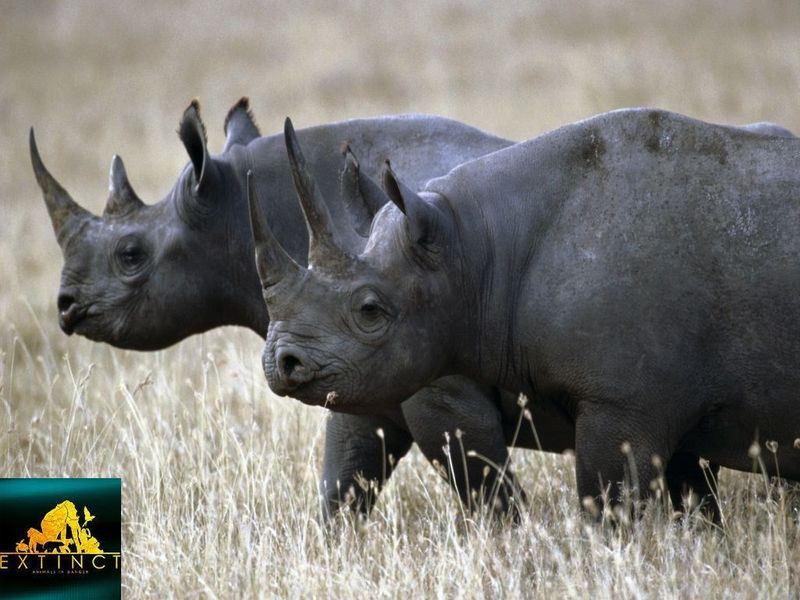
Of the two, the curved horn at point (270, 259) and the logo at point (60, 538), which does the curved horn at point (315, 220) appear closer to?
the curved horn at point (270, 259)

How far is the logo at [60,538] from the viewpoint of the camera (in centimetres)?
561

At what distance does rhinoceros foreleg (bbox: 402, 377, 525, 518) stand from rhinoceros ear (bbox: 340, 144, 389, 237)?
785 millimetres

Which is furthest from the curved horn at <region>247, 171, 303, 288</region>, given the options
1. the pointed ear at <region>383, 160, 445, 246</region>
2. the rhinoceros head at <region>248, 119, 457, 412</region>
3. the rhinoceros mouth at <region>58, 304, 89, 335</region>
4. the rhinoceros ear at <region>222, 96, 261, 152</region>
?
the rhinoceros ear at <region>222, 96, 261, 152</region>

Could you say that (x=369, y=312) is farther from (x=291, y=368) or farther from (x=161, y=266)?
(x=161, y=266)

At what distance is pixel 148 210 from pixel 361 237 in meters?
1.57

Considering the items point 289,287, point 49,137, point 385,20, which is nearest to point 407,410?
point 289,287

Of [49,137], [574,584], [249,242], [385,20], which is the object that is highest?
[385,20]

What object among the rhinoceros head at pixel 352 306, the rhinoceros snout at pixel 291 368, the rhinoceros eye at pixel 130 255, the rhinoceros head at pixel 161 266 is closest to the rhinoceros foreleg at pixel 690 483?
the rhinoceros head at pixel 352 306

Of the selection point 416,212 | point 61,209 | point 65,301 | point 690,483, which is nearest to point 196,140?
point 61,209

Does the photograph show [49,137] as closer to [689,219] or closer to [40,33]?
[40,33]

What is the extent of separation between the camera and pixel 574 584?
5.18 meters

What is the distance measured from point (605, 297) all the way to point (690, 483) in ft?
4.61

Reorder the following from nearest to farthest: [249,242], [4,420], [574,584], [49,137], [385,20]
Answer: [574,584], [249,242], [4,420], [49,137], [385,20]

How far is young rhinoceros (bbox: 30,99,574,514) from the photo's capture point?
22.0 ft
